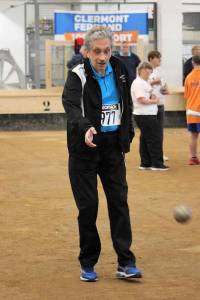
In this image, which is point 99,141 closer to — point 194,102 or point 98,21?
point 194,102

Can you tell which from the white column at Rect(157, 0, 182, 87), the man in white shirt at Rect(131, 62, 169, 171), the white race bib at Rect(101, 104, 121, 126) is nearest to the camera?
the white race bib at Rect(101, 104, 121, 126)

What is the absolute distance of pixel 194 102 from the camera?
1288 centimetres

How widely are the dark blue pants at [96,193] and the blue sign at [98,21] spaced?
1410 cm

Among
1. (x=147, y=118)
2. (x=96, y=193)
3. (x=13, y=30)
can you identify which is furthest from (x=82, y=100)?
(x=13, y=30)

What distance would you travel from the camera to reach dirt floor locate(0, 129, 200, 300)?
5.89 meters

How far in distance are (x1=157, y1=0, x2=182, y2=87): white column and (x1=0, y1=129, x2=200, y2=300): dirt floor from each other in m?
8.97

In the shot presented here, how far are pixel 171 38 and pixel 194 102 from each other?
9.30 meters

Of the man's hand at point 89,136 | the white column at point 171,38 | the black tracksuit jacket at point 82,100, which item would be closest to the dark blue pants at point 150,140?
the black tracksuit jacket at point 82,100

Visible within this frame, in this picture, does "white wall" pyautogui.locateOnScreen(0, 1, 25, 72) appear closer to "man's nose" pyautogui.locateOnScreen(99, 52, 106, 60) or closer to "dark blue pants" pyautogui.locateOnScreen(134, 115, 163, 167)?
"dark blue pants" pyautogui.locateOnScreen(134, 115, 163, 167)

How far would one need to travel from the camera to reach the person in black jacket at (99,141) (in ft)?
19.6

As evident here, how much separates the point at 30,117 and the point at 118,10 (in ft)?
13.1

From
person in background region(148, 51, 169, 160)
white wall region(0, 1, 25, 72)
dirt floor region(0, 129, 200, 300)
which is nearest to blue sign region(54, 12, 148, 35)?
white wall region(0, 1, 25, 72)

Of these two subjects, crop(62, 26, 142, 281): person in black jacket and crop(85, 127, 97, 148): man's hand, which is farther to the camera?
crop(62, 26, 142, 281): person in black jacket

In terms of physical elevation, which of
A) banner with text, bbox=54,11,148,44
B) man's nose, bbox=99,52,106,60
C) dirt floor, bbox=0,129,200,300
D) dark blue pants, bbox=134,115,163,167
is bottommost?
dirt floor, bbox=0,129,200,300
